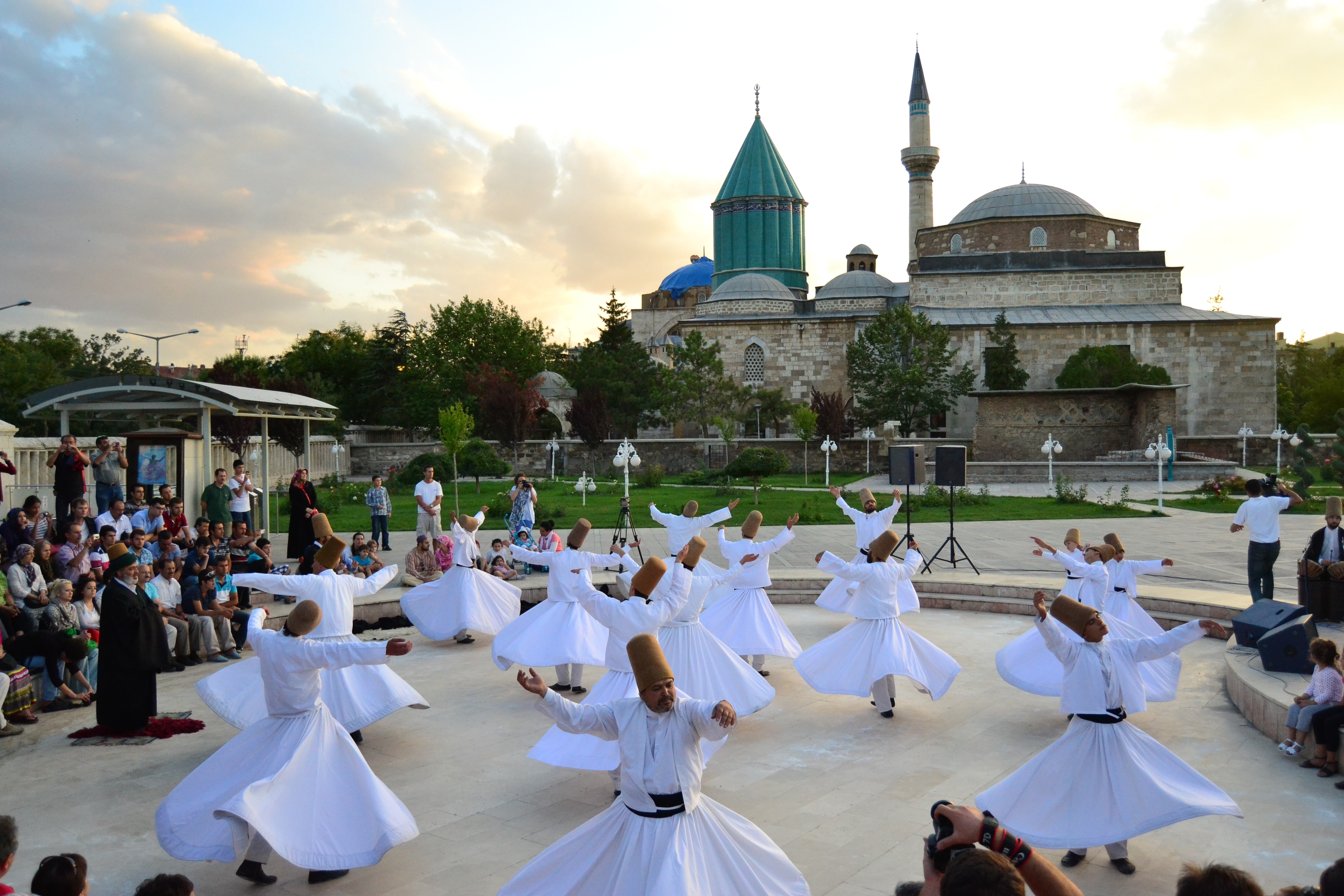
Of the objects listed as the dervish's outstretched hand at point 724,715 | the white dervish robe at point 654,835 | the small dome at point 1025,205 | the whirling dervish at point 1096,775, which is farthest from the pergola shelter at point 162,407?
the small dome at point 1025,205

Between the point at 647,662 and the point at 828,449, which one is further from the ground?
the point at 828,449

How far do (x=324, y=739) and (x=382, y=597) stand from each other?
8.24 m

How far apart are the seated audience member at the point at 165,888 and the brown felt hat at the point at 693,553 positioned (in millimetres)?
4214

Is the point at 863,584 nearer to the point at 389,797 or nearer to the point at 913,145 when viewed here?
the point at 389,797

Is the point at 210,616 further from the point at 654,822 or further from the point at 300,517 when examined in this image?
the point at 654,822

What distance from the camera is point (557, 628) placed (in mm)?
9078

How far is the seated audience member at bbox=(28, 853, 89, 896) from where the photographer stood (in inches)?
126

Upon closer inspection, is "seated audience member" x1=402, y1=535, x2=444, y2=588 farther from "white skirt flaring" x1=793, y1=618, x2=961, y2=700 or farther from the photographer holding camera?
the photographer holding camera

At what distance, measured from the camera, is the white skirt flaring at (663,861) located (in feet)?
12.9

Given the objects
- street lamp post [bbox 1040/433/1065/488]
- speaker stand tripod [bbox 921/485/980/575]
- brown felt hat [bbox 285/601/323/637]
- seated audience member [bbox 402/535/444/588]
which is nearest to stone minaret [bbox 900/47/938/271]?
street lamp post [bbox 1040/433/1065/488]

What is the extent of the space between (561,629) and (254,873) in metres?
3.98

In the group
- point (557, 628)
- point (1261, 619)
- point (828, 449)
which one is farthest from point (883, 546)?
point (828, 449)

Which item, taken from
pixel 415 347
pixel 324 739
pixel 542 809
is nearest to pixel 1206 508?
pixel 542 809

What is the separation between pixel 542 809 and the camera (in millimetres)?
6371
